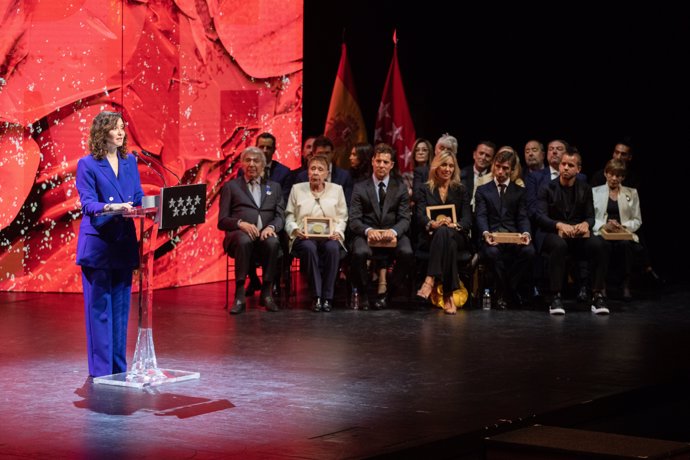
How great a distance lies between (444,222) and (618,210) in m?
1.48

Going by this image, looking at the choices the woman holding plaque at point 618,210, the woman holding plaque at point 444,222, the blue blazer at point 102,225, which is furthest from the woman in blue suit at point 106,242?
the woman holding plaque at point 618,210

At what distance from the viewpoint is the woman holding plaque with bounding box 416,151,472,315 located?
7.76 meters

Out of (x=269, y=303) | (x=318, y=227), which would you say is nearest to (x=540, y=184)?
(x=318, y=227)

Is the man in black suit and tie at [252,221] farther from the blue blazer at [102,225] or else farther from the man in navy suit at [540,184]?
the blue blazer at [102,225]

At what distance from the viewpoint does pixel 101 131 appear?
17.0ft

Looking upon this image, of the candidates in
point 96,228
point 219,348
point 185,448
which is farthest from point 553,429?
point 219,348

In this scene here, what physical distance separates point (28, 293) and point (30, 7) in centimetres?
213

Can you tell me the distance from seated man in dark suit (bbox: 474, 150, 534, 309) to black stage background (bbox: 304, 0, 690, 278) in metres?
2.60

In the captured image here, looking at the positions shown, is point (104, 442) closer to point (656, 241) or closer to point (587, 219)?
point (587, 219)

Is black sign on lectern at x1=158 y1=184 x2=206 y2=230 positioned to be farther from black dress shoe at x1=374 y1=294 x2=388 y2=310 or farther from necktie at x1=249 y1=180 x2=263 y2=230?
black dress shoe at x1=374 y1=294 x2=388 y2=310

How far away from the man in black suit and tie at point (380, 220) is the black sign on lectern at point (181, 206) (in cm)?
280

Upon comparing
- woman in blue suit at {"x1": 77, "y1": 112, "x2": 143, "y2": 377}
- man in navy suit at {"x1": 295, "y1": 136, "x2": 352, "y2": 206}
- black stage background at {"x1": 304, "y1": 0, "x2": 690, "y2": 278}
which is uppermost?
black stage background at {"x1": 304, "y1": 0, "x2": 690, "y2": 278}

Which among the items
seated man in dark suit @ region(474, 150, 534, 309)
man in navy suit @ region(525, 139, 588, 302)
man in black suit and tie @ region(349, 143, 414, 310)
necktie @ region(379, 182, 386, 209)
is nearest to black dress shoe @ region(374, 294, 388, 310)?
man in black suit and tie @ region(349, 143, 414, 310)

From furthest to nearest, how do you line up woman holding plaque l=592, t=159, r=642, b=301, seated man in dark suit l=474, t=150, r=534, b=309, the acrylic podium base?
woman holding plaque l=592, t=159, r=642, b=301 → seated man in dark suit l=474, t=150, r=534, b=309 → the acrylic podium base
